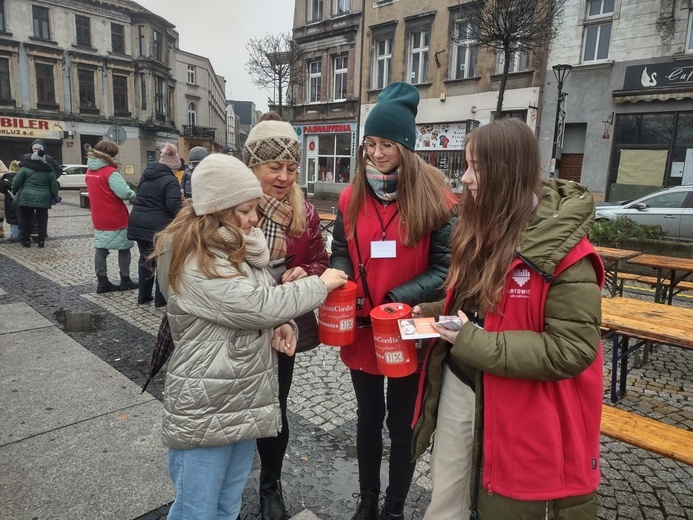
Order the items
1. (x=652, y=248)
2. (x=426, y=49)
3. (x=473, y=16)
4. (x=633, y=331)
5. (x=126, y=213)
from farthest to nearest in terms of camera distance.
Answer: (x=426, y=49)
(x=473, y=16)
(x=652, y=248)
(x=126, y=213)
(x=633, y=331)

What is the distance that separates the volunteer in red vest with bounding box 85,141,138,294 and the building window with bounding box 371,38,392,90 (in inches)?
721

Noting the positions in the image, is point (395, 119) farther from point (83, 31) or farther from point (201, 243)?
point (83, 31)

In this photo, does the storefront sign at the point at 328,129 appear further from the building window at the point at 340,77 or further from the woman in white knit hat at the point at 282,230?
the woman in white knit hat at the point at 282,230

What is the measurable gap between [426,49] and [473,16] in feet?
22.2

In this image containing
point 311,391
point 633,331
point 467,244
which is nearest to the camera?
point 467,244

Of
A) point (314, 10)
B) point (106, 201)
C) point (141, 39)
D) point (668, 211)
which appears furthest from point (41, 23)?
point (668, 211)

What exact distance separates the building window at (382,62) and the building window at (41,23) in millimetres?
25469

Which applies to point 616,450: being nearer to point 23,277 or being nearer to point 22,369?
point 22,369

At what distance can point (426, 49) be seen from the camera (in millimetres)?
20766

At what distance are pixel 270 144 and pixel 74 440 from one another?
2.30m

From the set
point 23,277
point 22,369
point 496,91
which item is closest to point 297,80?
point 496,91

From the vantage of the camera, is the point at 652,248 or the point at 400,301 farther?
the point at 652,248

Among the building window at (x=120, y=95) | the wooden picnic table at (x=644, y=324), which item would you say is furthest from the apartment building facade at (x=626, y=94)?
the building window at (x=120, y=95)

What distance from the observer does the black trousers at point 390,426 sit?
7.19 feet
